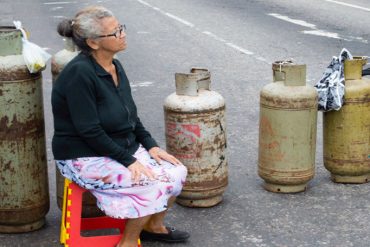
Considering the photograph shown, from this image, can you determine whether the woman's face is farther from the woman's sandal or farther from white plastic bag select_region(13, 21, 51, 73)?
the woman's sandal

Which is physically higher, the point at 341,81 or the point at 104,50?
the point at 104,50

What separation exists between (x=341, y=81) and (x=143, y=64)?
19.4 ft

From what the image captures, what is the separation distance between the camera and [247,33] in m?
13.7

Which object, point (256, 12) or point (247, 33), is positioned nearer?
point (247, 33)

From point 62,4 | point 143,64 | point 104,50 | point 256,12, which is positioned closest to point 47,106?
point 143,64

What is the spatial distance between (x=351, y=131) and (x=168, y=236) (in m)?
1.70

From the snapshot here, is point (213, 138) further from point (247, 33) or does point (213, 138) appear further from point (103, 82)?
point (247, 33)

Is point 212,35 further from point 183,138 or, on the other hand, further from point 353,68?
point 183,138

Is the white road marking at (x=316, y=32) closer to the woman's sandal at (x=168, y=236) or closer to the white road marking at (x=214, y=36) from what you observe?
the white road marking at (x=214, y=36)

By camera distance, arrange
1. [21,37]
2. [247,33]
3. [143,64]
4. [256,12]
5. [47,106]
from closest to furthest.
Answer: [21,37]
[47,106]
[143,64]
[247,33]
[256,12]

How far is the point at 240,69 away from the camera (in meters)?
10.8

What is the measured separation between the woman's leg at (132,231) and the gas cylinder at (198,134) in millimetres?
905

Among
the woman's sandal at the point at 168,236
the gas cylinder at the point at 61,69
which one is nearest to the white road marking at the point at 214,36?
the gas cylinder at the point at 61,69

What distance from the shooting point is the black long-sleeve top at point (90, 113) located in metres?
4.39
